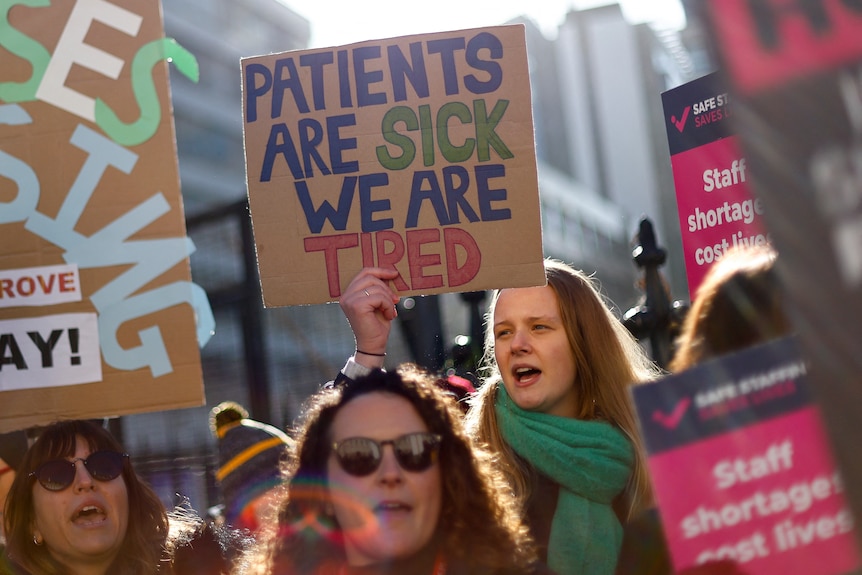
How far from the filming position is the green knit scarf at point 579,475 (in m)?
2.38

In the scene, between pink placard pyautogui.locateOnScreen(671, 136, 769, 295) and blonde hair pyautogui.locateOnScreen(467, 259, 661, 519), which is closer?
blonde hair pyautogui.locateOnScreen(467, 259, 661, 519)

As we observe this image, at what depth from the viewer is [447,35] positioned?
102 inches

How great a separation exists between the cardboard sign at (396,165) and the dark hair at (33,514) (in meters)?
0.54

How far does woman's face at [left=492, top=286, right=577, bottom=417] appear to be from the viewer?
2.61 metres

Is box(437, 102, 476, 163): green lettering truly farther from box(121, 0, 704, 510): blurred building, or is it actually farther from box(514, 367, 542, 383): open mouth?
box(121, 0, 704, 510): blurred building

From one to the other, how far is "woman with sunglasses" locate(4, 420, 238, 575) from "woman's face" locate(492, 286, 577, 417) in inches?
32.8

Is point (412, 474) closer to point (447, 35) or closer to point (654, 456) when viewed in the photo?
point (654, 456)

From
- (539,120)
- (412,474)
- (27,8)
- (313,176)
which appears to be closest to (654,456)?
(412,474)

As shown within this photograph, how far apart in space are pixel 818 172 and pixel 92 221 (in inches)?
78.7

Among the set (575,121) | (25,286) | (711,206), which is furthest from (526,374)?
(575,121)

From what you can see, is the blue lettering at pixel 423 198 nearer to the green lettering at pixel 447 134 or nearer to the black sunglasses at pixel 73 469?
the green lettering at pixel 447 134

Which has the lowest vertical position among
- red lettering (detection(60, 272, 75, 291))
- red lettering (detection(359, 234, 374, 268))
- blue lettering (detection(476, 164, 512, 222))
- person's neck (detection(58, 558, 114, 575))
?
person's neck (detection(58, 558, 114, 575))

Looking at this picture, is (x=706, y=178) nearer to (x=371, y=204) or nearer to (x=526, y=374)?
(x=526, y=374)

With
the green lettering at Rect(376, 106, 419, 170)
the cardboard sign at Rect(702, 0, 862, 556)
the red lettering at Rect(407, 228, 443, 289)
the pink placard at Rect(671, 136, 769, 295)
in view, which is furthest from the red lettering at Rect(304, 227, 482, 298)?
the cardboard sign at Rect(702, 0, 862, 556)
